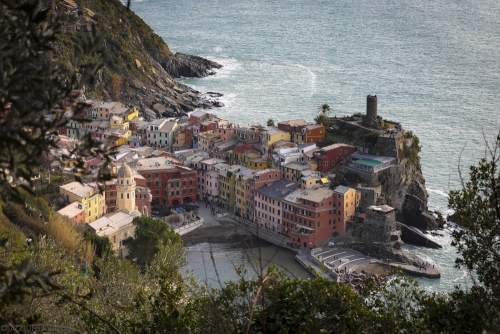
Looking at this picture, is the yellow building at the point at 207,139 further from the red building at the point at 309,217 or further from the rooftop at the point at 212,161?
the red building at the point at 309,217

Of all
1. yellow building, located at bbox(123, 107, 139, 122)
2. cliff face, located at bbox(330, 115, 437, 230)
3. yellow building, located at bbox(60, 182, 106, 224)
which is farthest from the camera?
yellow building, located at bbox(123, 107, 139, 122)

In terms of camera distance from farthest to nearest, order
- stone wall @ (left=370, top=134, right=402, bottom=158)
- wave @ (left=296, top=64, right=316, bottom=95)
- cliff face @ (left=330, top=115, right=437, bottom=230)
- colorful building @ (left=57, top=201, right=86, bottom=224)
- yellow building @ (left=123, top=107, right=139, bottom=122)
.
Result: wave @ (left=296, top=64, right=316, bottom=95), yellow building @ (left=123, top=107, right=139, bottom=122), stone wall @ (left=370, top=134, right=402, bottom=158), cliff face @ (left=330, top=115, right=437, bottom=230), colorful building @ (left=57, top=201, right=86, bottom=224)

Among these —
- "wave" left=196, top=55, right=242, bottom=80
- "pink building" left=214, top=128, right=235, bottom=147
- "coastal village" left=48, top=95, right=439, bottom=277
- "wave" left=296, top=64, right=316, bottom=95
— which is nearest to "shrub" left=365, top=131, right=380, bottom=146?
"coastal village" left=48, top=95, right=439, bottom=277

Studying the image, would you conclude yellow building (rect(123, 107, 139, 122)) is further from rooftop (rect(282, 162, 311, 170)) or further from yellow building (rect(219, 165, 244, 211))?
rooftop (rect(282, 162, 311, 170))

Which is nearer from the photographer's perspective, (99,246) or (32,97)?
(32,97)

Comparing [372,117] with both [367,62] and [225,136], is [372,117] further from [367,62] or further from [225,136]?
[367,62]

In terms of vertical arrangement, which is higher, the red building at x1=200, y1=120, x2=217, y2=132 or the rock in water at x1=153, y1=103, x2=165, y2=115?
the red building at x1=200, y1=120, x2=217, y2=132

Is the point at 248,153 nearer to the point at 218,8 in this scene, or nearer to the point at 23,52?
the point at 23,52

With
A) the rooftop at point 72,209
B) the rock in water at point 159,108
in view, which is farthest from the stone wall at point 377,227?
the rock in water at point 159,108

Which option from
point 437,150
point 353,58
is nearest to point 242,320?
point 437,150
